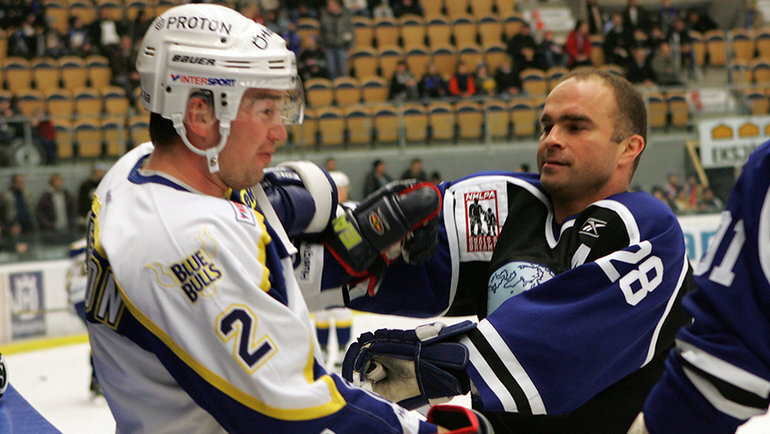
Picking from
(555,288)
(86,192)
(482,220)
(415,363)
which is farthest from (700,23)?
(415,363)

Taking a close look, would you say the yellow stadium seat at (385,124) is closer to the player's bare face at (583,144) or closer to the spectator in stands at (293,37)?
the spectator in stands at (293,37)

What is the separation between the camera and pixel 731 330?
3.93 ft

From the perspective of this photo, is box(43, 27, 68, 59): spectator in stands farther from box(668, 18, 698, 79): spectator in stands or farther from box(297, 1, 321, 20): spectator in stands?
box(668, 18, 698, 79): spectator in stands

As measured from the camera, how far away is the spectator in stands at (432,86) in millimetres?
11805

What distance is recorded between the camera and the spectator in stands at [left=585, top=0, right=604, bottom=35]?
14.4m

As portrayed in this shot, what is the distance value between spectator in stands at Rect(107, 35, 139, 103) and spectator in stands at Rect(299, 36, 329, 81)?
2.27 metres

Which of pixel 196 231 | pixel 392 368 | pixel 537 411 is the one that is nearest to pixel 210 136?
pixel 196 231

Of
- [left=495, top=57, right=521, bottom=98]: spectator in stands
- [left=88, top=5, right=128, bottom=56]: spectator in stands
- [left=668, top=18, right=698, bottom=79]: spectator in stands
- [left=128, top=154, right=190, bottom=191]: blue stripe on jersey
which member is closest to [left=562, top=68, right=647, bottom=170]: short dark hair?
[left=128, top=154, right=190, bottom=191]: blue stripe on jersey

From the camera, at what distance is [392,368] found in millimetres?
1785

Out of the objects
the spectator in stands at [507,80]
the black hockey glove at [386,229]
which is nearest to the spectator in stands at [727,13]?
the spectator in stands at [507,80]

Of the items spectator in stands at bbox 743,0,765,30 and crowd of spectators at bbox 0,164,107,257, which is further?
spectator in stands at bbox 743,0,765,30

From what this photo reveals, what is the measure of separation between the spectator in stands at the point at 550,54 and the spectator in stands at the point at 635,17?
1.35m

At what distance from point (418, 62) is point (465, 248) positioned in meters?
11.3

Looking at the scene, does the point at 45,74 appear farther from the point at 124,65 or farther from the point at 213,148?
the point at 213,148
